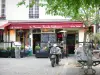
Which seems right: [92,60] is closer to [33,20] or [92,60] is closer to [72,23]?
[72,23]

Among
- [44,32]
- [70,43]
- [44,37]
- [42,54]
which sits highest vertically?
[44,32]

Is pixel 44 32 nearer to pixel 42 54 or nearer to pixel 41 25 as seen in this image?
pixel 41 25

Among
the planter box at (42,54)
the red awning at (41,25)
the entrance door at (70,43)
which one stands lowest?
the planter box at (42,54)

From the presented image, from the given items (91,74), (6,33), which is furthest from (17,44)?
(91,74)

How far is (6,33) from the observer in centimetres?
3241

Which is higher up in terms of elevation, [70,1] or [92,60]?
[70,1]

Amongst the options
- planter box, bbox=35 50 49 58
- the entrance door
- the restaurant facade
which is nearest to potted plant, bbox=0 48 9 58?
planter box, bbox=35 50 49 58

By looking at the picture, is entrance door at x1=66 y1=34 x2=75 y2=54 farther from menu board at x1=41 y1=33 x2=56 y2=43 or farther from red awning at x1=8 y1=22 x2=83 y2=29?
Result: red awning at x1=8 y1=22 x2=83 y2=29

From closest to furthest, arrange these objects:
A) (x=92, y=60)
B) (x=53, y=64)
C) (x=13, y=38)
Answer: (x=92, y=60) < (x=53, y=64) < (x=13, y=38)

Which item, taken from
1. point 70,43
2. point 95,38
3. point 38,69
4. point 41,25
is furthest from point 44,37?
point 38,69

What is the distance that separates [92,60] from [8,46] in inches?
626

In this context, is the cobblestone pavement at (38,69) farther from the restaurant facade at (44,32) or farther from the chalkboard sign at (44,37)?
the chalkboard sign at (44,37)

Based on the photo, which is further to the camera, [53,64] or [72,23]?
[72,23]

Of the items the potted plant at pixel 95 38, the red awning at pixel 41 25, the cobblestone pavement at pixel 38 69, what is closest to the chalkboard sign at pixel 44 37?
the red awning at pixel 41 25
